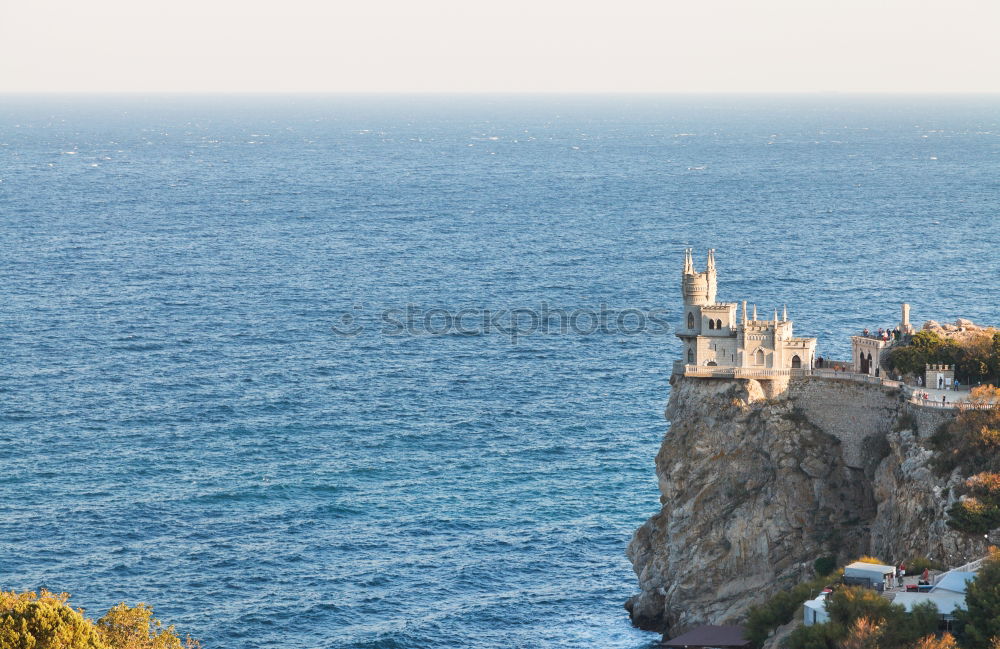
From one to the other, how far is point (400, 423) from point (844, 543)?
4709 centimetres

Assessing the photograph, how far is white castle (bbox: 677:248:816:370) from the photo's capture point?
299 feet

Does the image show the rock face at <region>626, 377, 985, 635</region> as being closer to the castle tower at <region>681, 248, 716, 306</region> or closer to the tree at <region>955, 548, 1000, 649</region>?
the castle tower at <region>681, 248, 716, 306</region>

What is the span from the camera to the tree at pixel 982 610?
218 feet

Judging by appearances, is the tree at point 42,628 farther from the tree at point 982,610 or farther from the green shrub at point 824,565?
the green shrub at point 824,565

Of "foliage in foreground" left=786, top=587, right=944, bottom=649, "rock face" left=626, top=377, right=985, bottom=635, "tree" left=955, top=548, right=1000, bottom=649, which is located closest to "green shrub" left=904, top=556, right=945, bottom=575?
"foliage in foreground" left=786, top=587, right=944, bottom=649

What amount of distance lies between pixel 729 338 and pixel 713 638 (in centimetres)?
1830

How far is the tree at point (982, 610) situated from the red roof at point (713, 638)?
1594cm

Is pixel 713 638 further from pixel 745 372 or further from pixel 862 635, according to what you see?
pixel 862 635

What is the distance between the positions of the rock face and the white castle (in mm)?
1419

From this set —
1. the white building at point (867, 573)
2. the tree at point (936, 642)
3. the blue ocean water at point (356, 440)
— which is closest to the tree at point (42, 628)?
the blue ocean water at point (356, 440)

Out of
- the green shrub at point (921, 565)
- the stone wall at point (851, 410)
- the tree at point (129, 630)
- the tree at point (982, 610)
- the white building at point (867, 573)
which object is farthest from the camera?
the stone wall at point (851, 410)

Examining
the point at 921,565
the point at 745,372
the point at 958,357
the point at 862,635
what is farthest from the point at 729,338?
the point at 862,635

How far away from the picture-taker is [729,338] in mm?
92125

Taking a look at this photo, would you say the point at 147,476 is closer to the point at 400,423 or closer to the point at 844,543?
the point at 400,423
